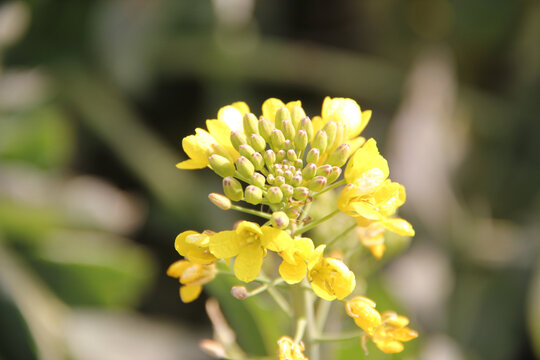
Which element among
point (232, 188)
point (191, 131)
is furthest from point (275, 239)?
point (191, 131)

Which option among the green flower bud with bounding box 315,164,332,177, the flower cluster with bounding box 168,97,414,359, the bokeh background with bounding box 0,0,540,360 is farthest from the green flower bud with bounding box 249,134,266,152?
the bokeh background with bounding box 0,0,540,360

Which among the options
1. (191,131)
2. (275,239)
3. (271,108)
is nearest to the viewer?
(275,239)

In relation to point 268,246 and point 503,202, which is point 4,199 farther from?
point 503,202

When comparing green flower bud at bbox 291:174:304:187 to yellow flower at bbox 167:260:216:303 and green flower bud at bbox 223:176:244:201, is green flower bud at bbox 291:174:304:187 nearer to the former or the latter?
green flower bud at bbox 223:176:244:201

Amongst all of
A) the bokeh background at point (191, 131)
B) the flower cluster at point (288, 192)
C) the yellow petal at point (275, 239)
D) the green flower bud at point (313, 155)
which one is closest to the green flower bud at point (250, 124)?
the flower cluster at point (288, 192)

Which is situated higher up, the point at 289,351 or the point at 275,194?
the point at 275,194

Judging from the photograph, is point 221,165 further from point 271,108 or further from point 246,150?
point 271,108
